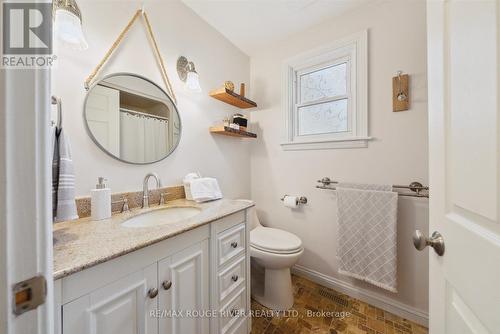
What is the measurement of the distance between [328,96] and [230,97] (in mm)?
924

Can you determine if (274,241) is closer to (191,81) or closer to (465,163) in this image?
(465,163)

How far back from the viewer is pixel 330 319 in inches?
54.4

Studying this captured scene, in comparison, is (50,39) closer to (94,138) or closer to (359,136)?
(94,138)

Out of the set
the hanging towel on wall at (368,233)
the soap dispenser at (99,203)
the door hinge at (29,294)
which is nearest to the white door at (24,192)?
the door hinge at (29,294)

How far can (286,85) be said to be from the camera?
194cm

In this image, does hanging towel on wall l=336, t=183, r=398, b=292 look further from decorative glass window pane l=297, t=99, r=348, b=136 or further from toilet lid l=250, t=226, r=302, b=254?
decorative glass window pane l=297, t=99, r=348, b=136

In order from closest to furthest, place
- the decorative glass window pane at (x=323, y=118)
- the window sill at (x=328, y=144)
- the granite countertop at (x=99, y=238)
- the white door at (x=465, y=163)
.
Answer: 1. the white door at (x=465, y=163)
2. the granite countertop at (x=99, y=238)
3. the window sill at (x=328, y=144)
4. the decorative glass window pane at (x=323, y=118)

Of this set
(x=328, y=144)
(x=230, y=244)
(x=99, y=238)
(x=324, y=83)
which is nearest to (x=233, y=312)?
(x=230, y=244)

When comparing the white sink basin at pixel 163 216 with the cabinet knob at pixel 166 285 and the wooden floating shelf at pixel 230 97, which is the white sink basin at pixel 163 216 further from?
the wooden floating shelf at pixel 230 97

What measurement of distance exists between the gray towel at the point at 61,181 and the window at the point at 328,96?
164cm

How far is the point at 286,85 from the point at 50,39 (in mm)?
1855

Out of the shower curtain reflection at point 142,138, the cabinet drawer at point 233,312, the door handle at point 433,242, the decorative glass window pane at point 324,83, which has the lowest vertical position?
the cabinet drawer at point 233,312

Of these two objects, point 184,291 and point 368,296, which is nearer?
point 184,291

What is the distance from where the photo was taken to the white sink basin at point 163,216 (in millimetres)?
1079
